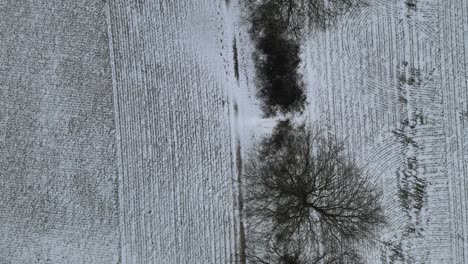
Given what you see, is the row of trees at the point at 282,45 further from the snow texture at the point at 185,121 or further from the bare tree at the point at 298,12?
the snow texture at the point at 185,121

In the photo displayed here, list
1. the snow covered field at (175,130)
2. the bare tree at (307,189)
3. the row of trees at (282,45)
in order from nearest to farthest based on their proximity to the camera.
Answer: the bare tree at (307,189) → the row of trees at (282,45) → the snow covered field at (175,130)

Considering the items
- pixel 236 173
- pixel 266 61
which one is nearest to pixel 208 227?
pixel 236 173

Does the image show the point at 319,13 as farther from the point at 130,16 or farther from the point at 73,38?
the point at 73,38

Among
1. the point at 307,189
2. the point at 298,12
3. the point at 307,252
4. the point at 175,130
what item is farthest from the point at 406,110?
the point at 175,130

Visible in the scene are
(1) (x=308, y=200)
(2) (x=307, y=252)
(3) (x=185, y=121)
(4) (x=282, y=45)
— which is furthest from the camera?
(3) (x=185, y=121)

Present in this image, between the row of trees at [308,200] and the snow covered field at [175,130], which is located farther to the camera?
the snow covered field at [175,130]

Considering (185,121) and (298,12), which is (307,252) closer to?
(185,121)

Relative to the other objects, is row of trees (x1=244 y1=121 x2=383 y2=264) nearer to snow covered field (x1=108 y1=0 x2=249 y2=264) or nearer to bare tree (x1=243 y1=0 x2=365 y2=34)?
snow covered field (x1=108 y1=0 x2=249 y2=264)

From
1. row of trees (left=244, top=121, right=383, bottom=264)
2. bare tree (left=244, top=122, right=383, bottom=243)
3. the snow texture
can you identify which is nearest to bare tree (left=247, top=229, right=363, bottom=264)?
row of trees (left=244, top=121, right=383, bottom=264)

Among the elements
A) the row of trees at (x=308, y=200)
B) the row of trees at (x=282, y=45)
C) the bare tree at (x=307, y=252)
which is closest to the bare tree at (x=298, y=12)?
the row of trees at (x=282, y=45)
